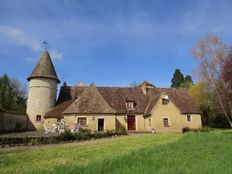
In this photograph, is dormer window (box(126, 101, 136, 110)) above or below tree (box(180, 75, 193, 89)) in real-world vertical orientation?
below

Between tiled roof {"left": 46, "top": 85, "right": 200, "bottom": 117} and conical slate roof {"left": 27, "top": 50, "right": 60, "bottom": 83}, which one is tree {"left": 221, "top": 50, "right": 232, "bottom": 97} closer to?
tiled roof {"left": 46, "top": 85, "right": 200, "bottom": 117}

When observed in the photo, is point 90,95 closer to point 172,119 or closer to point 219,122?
point 172,119

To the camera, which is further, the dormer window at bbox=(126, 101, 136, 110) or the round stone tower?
the dormer window at bbox=(126, 101, 136, 110)

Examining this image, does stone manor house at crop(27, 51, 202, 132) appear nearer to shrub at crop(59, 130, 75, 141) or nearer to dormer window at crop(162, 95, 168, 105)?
dormer window at crop(162, 95, 168, 105)

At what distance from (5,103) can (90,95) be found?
2401 cm

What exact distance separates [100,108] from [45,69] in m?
10.1

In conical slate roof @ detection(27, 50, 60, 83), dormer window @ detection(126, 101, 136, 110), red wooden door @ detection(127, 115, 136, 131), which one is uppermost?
conical slate roof @ detection(27, 50, 60, 83)

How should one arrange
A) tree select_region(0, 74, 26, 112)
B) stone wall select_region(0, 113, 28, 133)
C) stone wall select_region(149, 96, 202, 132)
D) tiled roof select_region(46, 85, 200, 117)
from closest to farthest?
stone wall select_region(0, 113, 28, 133)
tiled roof select_region(46, 85, 200, 117)
stone wall select_region(149, 96, 202, 132)
tree select_region(0, 74, 26, 112)

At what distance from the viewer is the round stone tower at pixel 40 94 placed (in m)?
31.4

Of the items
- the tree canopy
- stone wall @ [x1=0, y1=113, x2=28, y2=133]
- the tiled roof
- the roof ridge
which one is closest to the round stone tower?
stone wall @ [x1=0, y1=113, x2=28, y2=133]

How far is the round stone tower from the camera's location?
31.4 meters

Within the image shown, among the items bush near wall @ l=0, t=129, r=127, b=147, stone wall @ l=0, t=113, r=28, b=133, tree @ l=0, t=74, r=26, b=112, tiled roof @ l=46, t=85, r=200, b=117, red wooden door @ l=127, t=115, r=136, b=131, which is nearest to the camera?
bush near wall @ l=0, t=129, r=127, b=147

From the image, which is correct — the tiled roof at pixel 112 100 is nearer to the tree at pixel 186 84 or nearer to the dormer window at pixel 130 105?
the dormer window at pixel 130 105

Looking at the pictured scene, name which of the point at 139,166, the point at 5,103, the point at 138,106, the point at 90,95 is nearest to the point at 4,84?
the point at 5,103
